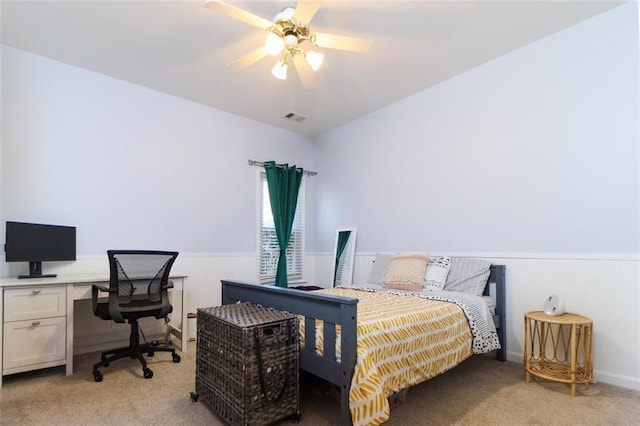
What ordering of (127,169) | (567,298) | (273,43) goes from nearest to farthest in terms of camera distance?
(273,43) < (567,298) < (127,169)

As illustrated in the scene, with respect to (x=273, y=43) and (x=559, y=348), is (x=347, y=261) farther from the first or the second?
(x=273, y=43)

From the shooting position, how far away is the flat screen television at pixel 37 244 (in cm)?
268

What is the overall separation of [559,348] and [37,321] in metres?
3.91

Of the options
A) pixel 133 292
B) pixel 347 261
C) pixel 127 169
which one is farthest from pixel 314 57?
pixel 347 261

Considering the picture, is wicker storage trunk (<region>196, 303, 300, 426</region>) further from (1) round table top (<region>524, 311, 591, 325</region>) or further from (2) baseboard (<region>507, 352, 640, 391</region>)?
(2) baseboard (<region>507, 352, 640, 391</region>)

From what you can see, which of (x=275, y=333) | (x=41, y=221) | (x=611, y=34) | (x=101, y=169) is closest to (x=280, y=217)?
(x=101, y=169)

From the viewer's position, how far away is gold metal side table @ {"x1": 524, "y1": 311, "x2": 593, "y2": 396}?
7.49ft

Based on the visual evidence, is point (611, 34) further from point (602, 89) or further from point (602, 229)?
point (602, 229)

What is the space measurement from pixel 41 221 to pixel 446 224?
12.2 feet

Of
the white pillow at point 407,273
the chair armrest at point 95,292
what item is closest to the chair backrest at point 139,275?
the chair armrest at point 95,292

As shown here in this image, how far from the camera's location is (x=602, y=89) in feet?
8.38

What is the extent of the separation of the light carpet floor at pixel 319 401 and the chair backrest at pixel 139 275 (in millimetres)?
583

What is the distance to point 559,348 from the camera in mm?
2641

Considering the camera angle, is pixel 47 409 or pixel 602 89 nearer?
pixel 47 409
